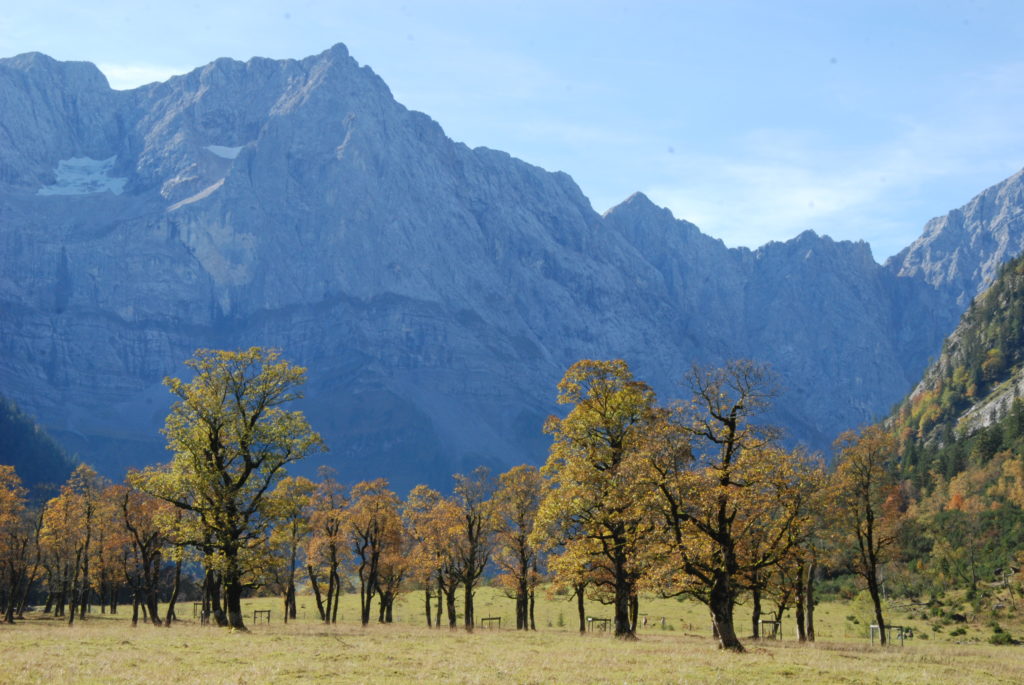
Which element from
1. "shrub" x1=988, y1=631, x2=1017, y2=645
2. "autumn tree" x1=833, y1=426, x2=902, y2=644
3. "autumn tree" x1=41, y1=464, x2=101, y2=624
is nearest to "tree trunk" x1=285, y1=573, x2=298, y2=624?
"autumn tree" x1=41, y1=464, x2=101, y2=624

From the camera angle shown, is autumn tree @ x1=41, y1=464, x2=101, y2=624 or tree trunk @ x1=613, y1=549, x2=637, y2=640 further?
autumn tree @ x1=41, y1=464, x2=101, y2=624

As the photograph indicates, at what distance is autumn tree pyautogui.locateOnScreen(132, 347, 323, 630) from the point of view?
156 feet

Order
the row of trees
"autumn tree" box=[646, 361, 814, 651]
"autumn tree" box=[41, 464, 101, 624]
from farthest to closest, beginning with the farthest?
"autumn tree" box=[41, 464, 101, 624] < the row of trees < "autumn tree" box=[646, 361, 814, 651]

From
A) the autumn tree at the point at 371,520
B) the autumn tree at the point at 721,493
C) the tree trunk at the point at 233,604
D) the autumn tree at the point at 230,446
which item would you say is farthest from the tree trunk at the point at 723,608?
the autumn tree at the point at 371,520

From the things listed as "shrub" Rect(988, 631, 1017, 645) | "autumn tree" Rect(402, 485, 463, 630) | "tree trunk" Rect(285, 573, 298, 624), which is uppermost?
"autumn tree" Rect(402, 485, 463, 630)

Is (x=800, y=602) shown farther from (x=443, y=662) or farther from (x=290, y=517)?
(x=290, y=517)

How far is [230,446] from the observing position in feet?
161

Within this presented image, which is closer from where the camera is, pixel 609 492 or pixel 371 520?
pixel 609 492

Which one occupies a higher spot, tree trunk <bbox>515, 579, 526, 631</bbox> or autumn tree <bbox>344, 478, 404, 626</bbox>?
autumn tree <bbox>344, 478, 404, 626</bbox>

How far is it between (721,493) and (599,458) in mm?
9917

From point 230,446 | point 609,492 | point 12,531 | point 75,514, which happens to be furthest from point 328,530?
point 609,492

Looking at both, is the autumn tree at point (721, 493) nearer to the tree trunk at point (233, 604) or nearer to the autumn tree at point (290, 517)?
the autumn tree at point (290, 517)

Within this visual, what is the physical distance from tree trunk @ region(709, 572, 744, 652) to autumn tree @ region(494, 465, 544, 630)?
30868 mm

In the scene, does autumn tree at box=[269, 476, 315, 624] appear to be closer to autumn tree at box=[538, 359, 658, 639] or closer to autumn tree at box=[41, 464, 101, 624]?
autumn tree at box=[538, 359, 658, 639]
